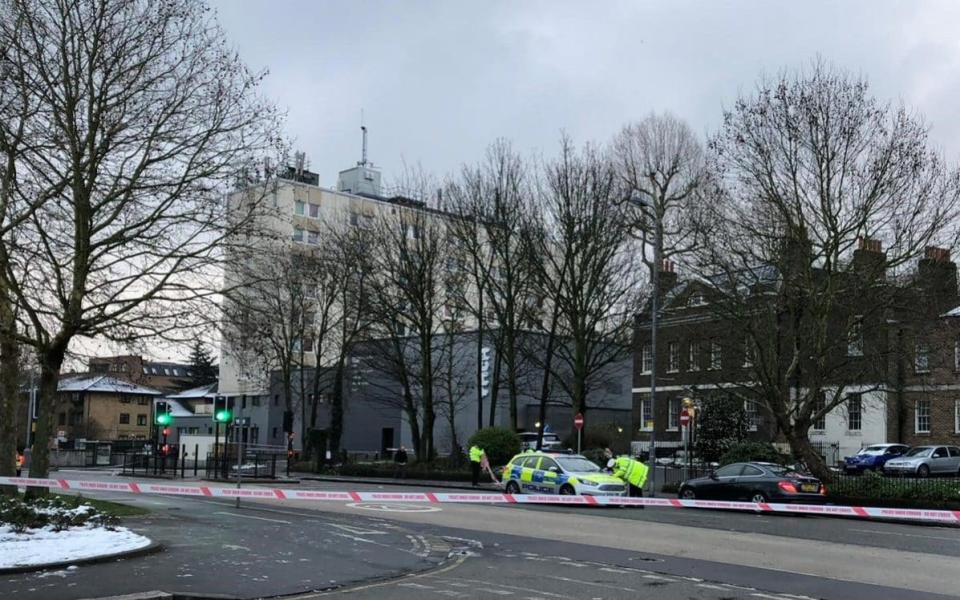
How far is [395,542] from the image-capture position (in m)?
17.1

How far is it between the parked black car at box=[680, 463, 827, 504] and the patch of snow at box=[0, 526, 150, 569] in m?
17.7

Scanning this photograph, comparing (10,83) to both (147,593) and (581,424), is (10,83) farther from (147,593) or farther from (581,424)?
(581,424)

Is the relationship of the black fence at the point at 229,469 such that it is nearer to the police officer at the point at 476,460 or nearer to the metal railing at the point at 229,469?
the metal railing at the point at 229,469

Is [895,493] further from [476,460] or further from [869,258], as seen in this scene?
[476,460]

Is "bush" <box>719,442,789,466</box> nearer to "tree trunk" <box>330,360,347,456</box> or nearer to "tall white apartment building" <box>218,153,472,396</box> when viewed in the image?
"tall white apartment building" <box>218,153,472,396</box>

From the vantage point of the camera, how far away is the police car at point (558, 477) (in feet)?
86.5

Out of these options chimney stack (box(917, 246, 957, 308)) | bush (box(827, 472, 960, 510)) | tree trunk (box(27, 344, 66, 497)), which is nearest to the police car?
bush (box(827, 472, 960, 510))

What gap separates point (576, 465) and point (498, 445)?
1390 centimetres

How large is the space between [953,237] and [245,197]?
19.4 m

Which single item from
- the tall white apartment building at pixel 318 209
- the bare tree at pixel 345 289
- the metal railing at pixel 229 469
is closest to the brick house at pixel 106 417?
the tall white apartment building at pixel 318 209

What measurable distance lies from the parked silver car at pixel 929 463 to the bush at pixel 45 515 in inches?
1394

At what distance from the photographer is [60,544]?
43.3 feet

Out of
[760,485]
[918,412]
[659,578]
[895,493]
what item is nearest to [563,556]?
[659,578]

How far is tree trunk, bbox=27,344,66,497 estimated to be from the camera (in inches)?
766
